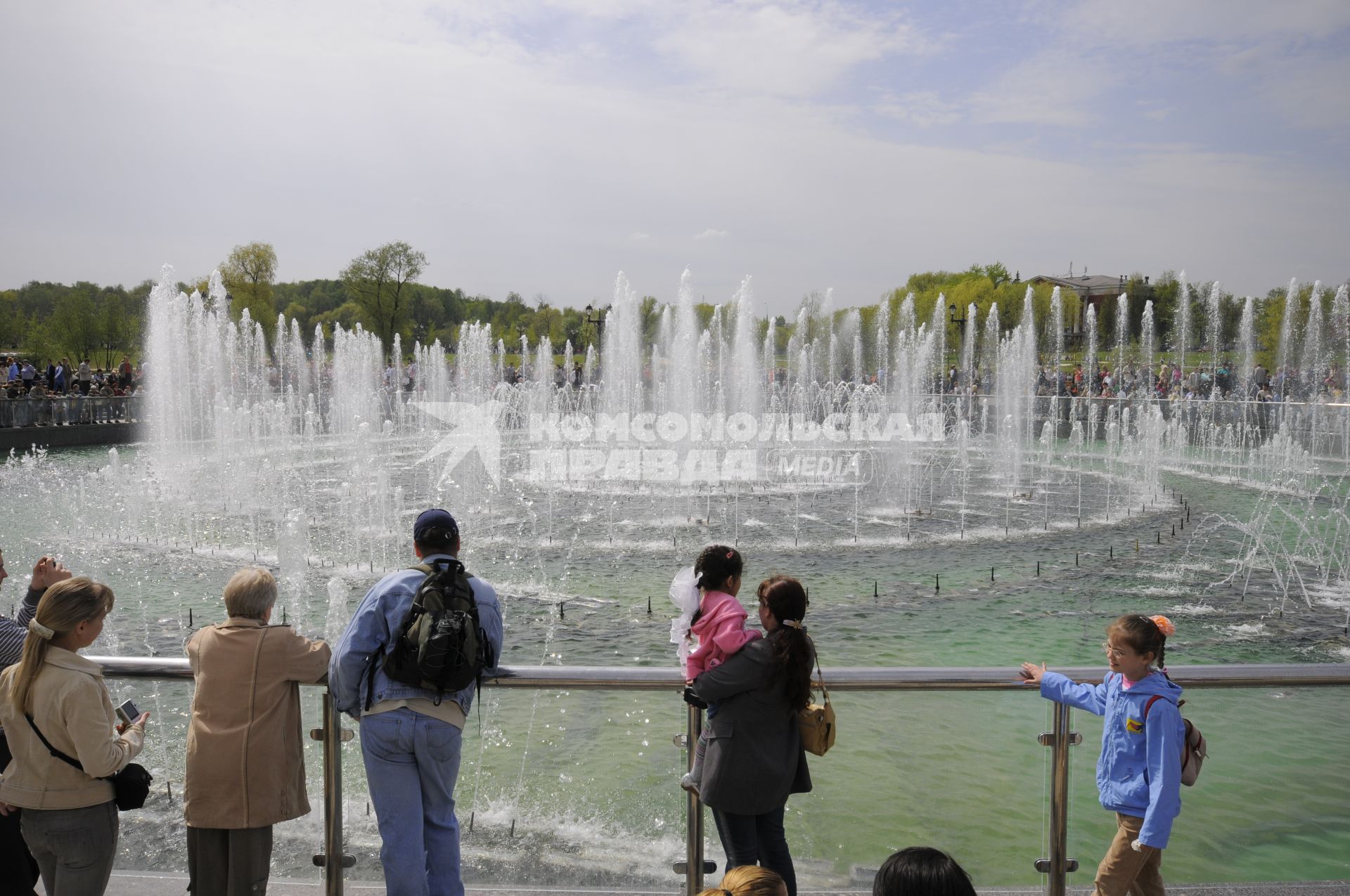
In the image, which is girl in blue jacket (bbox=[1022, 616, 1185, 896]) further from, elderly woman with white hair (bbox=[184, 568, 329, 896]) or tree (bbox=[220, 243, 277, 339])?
tree (bbox=[220, 243, 277, 339])

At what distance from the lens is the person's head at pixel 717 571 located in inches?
143

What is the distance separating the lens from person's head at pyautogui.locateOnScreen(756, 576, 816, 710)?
344 cm

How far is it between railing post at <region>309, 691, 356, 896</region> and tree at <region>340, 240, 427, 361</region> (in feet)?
292

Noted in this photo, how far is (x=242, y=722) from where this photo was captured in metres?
3.51

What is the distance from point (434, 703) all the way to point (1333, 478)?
89.6 ft

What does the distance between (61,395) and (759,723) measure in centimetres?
3609

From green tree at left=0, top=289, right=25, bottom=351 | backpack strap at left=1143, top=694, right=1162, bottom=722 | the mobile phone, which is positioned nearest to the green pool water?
the mobile phone

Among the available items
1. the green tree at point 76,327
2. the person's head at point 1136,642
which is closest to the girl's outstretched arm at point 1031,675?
the person's head at point 1136,642

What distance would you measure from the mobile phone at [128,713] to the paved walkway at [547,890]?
2.42 feet

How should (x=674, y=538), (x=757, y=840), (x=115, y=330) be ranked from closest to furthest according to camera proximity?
1. (x=757, y=840)
2. (x=674, y=538)
3. (x=115, y=330)

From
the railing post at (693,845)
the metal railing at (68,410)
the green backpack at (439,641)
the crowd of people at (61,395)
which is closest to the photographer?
the green backpack at (439,641)

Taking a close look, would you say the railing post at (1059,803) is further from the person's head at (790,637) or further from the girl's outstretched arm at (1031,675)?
the person's head at (790,637)

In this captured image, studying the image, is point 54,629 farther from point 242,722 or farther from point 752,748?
point 752,748

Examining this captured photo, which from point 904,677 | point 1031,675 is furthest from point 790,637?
point 1031,675
